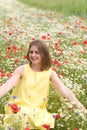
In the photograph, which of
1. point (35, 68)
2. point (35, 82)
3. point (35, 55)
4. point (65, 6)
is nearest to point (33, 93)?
point (35, 82)

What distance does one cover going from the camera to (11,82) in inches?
181

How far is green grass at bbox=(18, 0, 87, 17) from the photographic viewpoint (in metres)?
16.2

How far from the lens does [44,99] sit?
473 centimetres

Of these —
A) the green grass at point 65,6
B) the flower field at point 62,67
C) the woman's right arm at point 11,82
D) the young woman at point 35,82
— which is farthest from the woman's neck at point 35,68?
the green grass at point 65,6

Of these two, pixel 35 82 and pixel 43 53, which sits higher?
pixel 43 53

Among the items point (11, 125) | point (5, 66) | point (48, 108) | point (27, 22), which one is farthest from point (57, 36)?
point (11, 125)

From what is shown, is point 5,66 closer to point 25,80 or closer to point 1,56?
point 1,56

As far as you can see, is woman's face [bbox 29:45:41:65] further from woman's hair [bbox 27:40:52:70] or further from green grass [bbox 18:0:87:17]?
green grass [bbox 18:0:87:17]

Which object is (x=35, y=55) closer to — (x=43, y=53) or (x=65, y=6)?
(x=43, y=53)

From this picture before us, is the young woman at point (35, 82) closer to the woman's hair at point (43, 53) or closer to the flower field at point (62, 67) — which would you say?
the woman's hair at point (43, 53)

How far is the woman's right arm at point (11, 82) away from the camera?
176 inches

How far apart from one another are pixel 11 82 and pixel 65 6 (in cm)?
1285

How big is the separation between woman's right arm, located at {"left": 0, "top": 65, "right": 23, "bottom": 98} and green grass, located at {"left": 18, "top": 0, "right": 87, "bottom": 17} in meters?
11.0

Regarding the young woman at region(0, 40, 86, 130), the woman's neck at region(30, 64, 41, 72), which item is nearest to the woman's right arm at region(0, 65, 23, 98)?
the young woman at region(0, 40, 86, 130)
